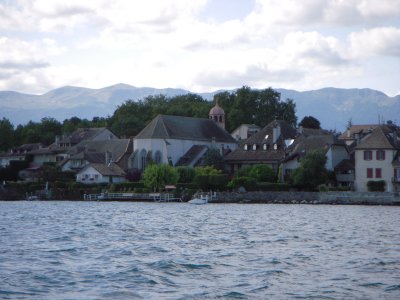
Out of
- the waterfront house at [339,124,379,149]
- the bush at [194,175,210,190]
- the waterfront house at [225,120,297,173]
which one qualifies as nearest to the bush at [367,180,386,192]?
the waterfront house at [225,120,297,173]

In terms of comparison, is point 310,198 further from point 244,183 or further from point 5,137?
point 5,137

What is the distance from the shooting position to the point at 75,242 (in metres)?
36.3

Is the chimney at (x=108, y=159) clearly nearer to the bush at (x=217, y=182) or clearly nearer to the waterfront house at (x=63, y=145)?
the waterfront house at (x=63, y=145)

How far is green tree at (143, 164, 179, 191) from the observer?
9375cm

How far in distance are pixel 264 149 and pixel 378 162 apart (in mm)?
20972

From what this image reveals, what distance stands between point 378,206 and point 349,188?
928 centimetres

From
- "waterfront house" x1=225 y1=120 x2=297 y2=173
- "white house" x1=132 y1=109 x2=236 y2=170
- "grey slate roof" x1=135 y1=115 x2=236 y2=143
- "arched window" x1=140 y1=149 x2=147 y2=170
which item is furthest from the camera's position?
"grey slate roof" x1=135 y1=115 x2=236 y2=143

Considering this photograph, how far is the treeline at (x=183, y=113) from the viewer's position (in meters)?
141

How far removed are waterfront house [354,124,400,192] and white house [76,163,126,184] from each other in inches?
1267

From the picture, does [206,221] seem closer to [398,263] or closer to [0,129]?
[398,263]

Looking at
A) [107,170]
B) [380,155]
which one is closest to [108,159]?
[107,170]

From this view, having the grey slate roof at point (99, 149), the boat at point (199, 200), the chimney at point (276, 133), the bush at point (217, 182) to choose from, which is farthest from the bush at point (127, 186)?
the chimney at point (276, 133)

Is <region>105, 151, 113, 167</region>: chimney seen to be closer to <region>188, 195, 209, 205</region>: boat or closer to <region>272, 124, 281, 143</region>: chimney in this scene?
<region>272, 124, 281, 143</region>: chimney

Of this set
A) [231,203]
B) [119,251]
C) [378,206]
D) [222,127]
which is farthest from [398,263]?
[222,127]
